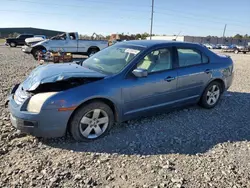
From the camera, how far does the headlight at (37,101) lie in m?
3.10

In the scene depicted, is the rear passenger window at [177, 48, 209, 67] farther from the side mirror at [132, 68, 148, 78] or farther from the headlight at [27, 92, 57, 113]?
the headlight at [27, 92, 57, 113]

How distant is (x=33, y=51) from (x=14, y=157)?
12676 mm

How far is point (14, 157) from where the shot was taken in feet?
10.2

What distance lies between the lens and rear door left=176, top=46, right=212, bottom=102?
443 centimetres

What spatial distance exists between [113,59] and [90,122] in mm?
1337

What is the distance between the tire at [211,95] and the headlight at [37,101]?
331 centimetres

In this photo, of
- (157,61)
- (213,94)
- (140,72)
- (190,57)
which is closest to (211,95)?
(213,94)

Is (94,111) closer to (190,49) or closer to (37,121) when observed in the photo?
(37,121)

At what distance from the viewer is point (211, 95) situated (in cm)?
511

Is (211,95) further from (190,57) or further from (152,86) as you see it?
(152,86)

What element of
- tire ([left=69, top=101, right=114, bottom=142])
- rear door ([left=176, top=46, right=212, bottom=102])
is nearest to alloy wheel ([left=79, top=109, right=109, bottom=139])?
tire ([left=69, top=101, right=114, bottom=142])

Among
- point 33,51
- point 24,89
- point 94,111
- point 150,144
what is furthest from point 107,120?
point 33,51

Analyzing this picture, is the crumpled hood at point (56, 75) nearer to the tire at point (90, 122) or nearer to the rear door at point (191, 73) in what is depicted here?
the tire at point (90, 122)

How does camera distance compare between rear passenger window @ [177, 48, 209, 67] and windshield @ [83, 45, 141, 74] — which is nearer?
windshield @ [83, 45, 141, 74]
